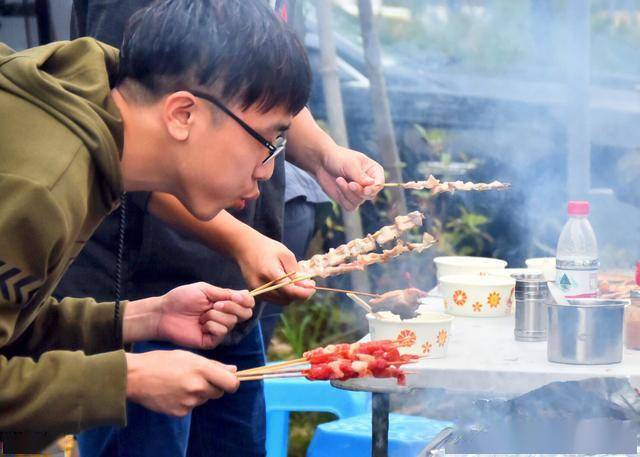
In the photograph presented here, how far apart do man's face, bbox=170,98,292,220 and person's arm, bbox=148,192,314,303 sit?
0.30 m

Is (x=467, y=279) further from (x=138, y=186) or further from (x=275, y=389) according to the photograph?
(x=138, y=186)

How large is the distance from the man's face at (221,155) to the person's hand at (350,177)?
563 mm

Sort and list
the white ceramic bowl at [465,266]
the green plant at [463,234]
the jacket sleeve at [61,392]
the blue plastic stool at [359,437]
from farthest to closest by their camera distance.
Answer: the green plant at [463,234] < the white ceramic bowl at [465,266] < the blue plastic stool at [359,437] < the jacket sleeve at [61,392]

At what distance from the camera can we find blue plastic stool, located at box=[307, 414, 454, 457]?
3.38 metres

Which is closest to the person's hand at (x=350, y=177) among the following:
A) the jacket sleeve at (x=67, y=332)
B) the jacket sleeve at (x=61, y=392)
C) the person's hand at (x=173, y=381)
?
the jacket sleeve at (x=67, y=332)

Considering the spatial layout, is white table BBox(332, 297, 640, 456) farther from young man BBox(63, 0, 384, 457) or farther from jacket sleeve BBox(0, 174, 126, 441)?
jacket sleeve BBox(0, 174, 126, 441)

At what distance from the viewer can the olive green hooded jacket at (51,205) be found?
1741mm

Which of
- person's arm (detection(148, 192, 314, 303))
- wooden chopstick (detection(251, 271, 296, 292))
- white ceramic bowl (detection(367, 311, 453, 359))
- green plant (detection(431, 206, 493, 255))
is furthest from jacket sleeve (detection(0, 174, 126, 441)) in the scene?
green plant (detection(431, 206, 493, 255))

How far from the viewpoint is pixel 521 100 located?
19.4 ft

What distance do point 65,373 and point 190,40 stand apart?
2.41 ft

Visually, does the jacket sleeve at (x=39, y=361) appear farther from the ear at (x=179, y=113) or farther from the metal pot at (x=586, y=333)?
the metal pot at (x=586, y=333)

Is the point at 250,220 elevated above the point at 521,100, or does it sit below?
below

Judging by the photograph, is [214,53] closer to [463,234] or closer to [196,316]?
[196,316]

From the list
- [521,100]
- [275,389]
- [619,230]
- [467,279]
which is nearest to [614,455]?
[467,279]
